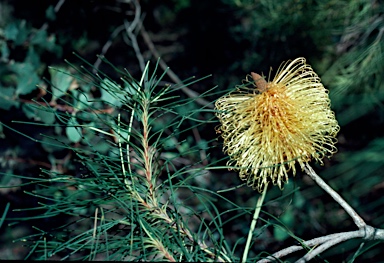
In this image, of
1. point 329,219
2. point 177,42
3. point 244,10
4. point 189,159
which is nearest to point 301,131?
point 329,219

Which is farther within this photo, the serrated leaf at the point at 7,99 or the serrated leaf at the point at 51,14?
the serrated leaf at the point at 51,14

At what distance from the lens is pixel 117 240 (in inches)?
16.5

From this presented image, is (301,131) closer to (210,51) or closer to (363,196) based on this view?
(363,196)

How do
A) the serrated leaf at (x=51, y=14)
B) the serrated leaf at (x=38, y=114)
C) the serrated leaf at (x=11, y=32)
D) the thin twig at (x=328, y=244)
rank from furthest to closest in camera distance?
the serrated leaf at (x=51, y=14) → the serrated leaf at (x=11, y=32) → the serrated leaf at (x=38, y=114) → the thin twig at (x=328, y=244)

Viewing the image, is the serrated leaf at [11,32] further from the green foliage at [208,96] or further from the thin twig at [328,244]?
the thin twig at [328,244]

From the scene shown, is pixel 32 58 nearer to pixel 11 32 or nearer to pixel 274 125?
pixel 11 32

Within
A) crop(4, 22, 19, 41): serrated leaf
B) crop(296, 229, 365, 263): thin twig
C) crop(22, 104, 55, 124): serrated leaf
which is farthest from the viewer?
crop(4, 22, 19, 41): serrated leaf

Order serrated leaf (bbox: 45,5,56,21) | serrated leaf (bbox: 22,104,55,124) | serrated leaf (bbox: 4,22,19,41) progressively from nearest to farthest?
serrated leaf (bbox: 22,104,55,124) < serrated leaf (bbox: 4,22,19,41) < serrated leaf (bbox: 45,5,56,21)

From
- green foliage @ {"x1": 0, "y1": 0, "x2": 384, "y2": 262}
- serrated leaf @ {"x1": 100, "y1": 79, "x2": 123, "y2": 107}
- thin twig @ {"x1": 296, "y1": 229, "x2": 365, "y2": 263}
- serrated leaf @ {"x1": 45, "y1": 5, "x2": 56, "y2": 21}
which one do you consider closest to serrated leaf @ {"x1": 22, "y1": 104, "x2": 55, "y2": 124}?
green foliage @ {"x1": 0, "y1": 0, "x2": 384, "y2": 262}

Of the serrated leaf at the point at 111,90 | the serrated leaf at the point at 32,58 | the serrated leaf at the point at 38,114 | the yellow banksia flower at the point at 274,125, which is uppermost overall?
the serrated leaf at the point at 32,58

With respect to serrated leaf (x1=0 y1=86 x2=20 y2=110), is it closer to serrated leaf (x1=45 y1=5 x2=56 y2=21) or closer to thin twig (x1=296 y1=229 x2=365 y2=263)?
serrated leaf (x1=45 y1=5 x2=56 y2=21)

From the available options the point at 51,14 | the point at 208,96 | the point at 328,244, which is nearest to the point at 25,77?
the point at 51,14

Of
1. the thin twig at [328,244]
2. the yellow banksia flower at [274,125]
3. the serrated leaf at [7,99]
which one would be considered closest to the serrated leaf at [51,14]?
the serrated leaf at [7,99]

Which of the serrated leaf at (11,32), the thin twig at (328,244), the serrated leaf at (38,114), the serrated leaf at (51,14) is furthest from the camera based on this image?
the serrated leaf at (51,14)
